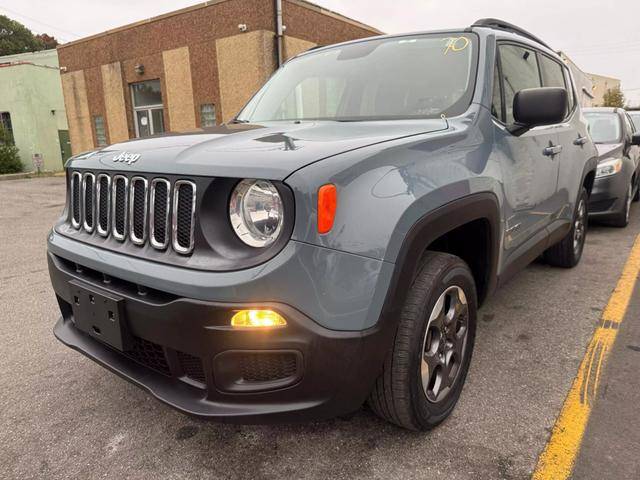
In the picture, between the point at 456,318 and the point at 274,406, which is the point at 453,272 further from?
the point at 274,406

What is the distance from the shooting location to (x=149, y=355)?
1903 mm

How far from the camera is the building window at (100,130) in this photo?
1861 cm

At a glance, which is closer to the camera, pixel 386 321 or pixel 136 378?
pixel 386 321

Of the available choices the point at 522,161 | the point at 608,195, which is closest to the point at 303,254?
the point at 522,161

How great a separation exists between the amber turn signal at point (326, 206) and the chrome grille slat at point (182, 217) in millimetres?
463

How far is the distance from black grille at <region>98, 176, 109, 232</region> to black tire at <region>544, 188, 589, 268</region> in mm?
3653

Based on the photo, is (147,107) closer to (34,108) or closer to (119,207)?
(34,108)

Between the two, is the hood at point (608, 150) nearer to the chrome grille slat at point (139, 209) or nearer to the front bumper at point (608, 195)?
Result: the front bumper at point (608, 195)

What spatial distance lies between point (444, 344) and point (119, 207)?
150cm

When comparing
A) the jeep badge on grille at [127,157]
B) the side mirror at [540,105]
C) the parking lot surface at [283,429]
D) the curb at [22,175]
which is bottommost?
the curb at [22,175]

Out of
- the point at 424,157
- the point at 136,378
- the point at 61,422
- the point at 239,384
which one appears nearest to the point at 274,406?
the point at 239,384

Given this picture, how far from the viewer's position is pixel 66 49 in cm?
1891

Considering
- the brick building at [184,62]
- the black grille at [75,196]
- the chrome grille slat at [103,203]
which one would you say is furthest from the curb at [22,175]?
the chrome grille slat at [103,203]

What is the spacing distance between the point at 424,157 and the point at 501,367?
56.5 inches
